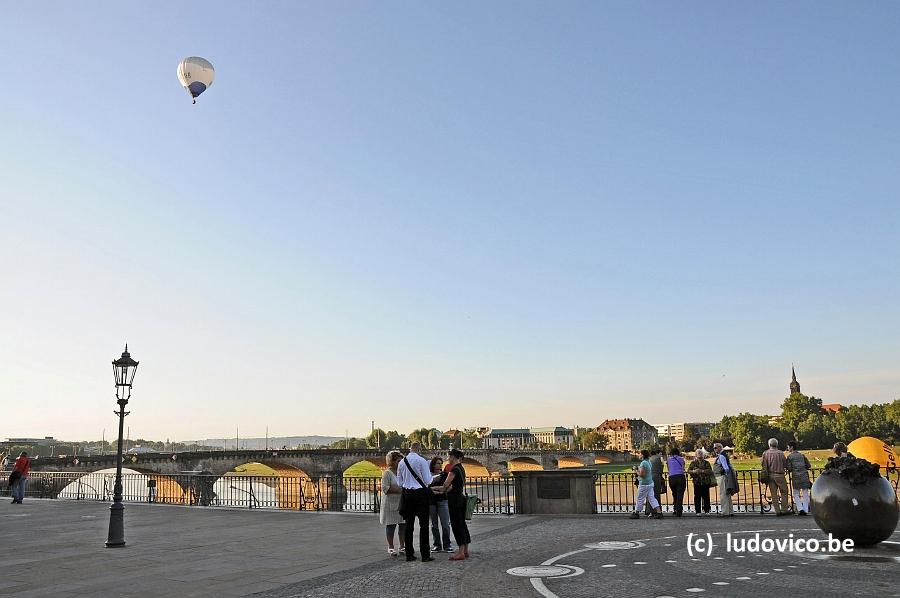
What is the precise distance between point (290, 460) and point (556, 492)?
80520 millimetres

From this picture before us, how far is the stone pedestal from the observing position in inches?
800

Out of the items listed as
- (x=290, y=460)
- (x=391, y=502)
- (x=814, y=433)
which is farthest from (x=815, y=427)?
(x=391, y=502)

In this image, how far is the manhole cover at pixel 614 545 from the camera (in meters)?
13.5

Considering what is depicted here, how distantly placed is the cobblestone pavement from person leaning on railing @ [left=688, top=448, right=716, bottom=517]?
4.30 meters

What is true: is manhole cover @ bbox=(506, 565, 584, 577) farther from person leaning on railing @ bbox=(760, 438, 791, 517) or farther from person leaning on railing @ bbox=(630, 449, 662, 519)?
person leaning on railing @ bbox=(760, 438, 791, 517)

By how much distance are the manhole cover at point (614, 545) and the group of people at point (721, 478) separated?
4.91m

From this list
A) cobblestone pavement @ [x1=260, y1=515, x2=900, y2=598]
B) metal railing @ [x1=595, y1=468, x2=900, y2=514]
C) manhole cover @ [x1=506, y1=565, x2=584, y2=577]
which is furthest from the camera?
metal railing @ [x1=595, y1=468, x2=900, y2=514]

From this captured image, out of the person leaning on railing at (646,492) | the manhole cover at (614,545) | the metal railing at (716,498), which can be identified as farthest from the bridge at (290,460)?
the manhole cover at (614,545)

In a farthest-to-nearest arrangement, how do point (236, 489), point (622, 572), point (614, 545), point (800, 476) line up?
point (236, 489)
point (800, 476)
point (614, 545)
point (622, 572)

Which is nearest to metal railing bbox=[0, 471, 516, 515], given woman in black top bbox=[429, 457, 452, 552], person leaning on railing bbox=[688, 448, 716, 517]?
woman in black top bbox=[429, 457, 452, 552]

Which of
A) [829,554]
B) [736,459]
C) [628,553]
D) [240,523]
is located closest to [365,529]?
[240,523]

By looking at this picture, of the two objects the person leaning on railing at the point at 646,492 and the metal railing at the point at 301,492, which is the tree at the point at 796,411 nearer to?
the metal railing at the point at 301,492

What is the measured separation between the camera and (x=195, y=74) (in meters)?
27.9

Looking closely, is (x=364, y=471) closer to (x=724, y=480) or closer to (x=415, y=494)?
(x=724, y=480)
